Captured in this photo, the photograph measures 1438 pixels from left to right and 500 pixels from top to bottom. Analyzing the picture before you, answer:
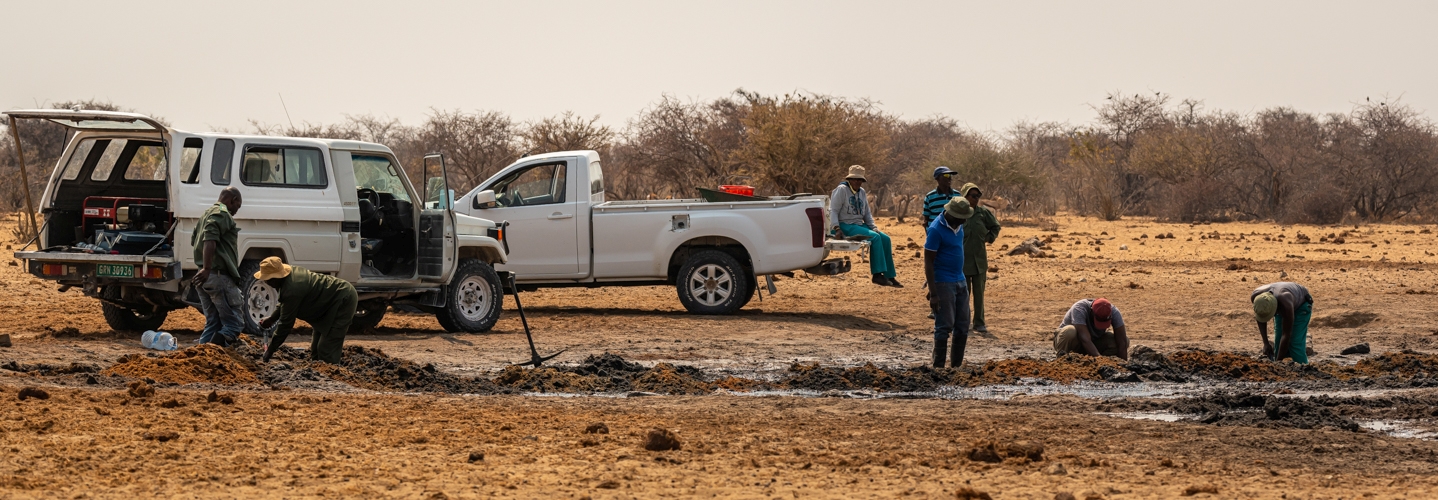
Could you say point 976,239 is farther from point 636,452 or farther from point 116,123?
point 116,123

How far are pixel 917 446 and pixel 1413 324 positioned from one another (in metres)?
8.58

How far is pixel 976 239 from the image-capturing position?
1287 cm

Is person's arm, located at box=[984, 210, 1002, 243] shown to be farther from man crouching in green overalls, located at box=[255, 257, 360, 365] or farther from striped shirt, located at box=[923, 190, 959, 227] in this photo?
man crouching in green overalls, located at box=[255, 257, 360, 365]

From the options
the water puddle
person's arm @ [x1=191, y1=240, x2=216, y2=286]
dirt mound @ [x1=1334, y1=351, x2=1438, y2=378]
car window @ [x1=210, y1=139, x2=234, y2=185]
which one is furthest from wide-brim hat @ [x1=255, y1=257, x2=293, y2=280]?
dirt mound @ [x1=1334, y1=351, x2=1438, y2=378]

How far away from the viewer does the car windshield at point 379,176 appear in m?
12.7

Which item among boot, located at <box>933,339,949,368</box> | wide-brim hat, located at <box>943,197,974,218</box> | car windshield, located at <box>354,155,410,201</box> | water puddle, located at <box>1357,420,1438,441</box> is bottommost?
water puddle, located at <box>1357,420,1438,441</box>

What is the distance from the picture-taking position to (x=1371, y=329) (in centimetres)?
1381

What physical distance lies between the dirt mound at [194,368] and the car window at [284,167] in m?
2.47

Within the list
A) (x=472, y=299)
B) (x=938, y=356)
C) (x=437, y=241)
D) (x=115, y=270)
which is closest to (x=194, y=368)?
(x=115, y=270)

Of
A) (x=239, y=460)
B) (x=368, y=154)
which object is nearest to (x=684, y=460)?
(x=239, y=460)

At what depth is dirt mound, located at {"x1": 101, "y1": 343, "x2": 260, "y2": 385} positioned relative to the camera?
30.9 ft

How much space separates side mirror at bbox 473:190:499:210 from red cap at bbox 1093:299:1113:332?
6252mm

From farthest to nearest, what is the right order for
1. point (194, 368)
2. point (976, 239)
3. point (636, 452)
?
point (976, 239) < point (194, 368) < point (636, 452)

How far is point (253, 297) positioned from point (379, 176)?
168 cm
